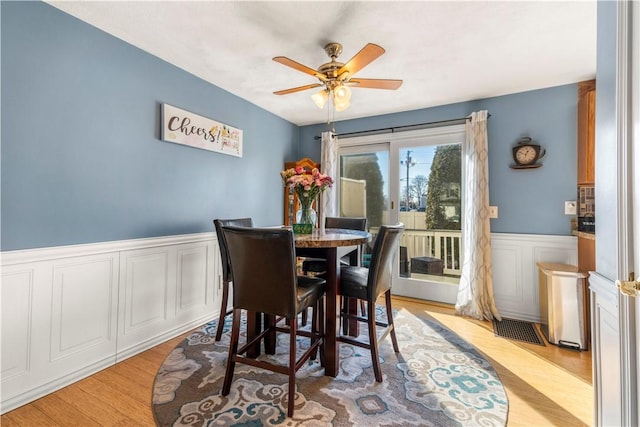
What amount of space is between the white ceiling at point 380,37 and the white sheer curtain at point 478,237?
49 centimetres

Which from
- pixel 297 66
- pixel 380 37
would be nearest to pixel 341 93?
pixel 297 66

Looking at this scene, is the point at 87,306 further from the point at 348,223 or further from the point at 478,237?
the point at 478,237

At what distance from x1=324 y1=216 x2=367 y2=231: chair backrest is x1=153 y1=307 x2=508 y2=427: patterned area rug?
1157 mm

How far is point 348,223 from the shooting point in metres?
3.06

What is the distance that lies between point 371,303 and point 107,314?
73.5 inches

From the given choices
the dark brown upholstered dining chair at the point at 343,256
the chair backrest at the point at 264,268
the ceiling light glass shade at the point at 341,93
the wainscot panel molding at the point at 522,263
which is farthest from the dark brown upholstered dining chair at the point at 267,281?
the wainscot panel molding at the point at 522,263

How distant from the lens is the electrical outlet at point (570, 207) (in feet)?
9.07

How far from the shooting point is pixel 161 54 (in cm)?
231

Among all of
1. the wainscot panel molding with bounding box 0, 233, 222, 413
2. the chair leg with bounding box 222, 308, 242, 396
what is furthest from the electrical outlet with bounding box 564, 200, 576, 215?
the wainscot panel molding with bounding box 0, 233, 222, 413

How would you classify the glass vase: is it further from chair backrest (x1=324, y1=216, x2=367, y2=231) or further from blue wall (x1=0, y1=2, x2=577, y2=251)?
blue wall (x1=0, y1=2, x2=577, y2=251)

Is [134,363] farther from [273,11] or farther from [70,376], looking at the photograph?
[273,11]

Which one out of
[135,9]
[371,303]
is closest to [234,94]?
[135,9]

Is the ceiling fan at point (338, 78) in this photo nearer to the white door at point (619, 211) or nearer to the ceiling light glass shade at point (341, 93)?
the ceiling light glass shade at point (341, 93)

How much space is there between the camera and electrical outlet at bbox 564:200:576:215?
9.07 ft
